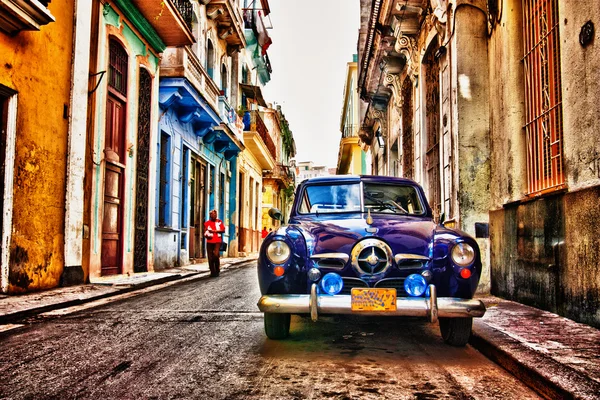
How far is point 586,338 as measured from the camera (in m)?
4.50

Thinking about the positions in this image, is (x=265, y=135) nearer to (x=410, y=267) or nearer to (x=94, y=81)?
(x=94, y=81)

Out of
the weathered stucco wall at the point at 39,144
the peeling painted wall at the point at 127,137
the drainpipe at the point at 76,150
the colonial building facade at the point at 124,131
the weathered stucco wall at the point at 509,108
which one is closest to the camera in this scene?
the weathered stucco wall at the point at 509,108

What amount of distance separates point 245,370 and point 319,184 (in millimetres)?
2603

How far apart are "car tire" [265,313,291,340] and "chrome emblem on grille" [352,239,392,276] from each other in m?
0.85

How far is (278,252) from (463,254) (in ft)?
4.78

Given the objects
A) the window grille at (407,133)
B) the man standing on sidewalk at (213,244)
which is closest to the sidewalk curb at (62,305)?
the man standing on sidewalk at (213,244)

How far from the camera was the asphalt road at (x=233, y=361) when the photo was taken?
3.24 meters

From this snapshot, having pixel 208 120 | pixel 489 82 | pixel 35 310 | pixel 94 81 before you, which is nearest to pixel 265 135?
pixel 208 120

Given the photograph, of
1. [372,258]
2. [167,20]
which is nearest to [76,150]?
[167,20]

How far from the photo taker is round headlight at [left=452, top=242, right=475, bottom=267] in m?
4.35

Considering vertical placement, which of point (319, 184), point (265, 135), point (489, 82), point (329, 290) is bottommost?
point (329, 290)

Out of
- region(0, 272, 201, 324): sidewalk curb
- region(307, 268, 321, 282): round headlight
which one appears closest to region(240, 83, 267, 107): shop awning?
region(0, 272, 201, 324): sidewalk curb

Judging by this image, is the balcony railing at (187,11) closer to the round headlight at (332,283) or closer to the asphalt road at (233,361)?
the asphalt road at (233,361)

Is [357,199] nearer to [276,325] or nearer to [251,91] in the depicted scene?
[276,325]
